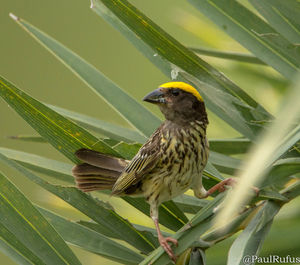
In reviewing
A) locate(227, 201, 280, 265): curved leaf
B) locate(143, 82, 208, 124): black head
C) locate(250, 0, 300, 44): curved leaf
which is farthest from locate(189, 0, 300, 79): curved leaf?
locate(227, 201, 280, 265): curved leaf

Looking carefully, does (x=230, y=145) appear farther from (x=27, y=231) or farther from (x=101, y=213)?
(x=27, y=231)

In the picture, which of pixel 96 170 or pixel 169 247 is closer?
pixel 169 247

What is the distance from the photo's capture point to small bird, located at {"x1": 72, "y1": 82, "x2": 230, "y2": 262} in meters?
1.43

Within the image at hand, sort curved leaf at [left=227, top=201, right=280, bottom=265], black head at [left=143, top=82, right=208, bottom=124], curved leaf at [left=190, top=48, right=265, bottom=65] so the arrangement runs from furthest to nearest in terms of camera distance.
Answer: curved leaf at [left=190, top=48, right=265, bottom=65]
black head at [left=143, top=82, right=208, bottom=124]
curved leaf at [left=227, top=201, right=280, bottom=265]

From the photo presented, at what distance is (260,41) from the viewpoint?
4.42ft

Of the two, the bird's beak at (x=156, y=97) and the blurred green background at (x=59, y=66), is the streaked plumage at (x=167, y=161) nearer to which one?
the bird's beak at (x=156, y=97)

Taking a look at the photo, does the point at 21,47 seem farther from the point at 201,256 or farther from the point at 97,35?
the point at 201,256

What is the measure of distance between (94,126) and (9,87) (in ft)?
1.36

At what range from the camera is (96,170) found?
1.43m

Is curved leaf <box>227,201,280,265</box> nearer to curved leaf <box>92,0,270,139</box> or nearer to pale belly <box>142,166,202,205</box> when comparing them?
curved leaf <box>92,0,270,139</box>

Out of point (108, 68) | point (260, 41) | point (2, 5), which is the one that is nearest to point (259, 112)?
point (260, 41)

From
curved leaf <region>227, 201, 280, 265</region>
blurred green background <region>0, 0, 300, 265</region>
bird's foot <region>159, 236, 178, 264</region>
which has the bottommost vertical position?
curved leaf <region>227, 201, 280, 265</region>

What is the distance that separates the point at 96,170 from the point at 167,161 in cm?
18

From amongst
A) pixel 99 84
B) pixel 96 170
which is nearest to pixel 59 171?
pixel 96 170
